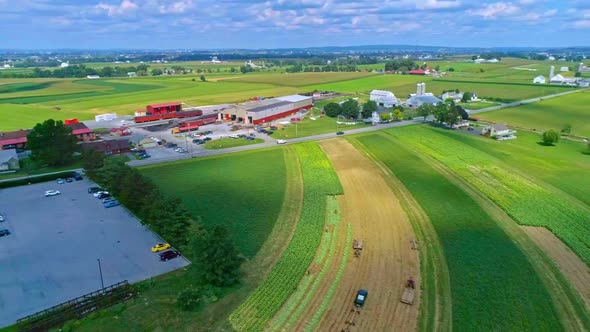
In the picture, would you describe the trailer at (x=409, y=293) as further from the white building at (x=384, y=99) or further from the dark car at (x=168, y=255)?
the white building at (x=384, y=99)

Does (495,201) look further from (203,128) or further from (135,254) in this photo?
(203,128)

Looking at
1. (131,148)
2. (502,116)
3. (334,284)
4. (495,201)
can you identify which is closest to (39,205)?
(131,148)

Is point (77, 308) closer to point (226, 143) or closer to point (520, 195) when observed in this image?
point (520, 195)

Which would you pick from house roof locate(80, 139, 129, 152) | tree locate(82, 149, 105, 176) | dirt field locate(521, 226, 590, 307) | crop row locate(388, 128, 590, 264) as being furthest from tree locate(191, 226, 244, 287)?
house roof locate(80, 139, 129, 152)

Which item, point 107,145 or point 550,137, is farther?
point 550,137

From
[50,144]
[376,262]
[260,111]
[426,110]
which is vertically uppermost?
[260,111]

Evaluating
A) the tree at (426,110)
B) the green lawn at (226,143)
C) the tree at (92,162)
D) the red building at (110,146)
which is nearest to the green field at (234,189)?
the tree at (92,162)

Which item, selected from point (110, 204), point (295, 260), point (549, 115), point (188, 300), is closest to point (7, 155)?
point (110, 204)
